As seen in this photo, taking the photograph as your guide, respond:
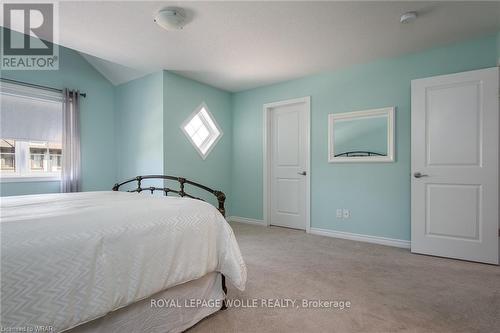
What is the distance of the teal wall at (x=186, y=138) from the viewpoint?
360 cm

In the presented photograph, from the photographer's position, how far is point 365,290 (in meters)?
1.96

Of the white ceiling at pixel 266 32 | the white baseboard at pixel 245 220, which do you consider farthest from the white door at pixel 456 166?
the white baseboard at pixel 245 220

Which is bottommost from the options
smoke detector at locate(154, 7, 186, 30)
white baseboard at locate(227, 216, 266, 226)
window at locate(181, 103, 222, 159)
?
white baseboard at locate(227, 216, 266, 226)

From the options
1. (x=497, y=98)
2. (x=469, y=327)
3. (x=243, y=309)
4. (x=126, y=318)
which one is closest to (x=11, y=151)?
(x=126, y=318)

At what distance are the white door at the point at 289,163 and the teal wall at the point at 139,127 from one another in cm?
185

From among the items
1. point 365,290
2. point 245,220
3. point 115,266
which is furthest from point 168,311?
point 245,220

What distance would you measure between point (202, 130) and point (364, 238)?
119 inches

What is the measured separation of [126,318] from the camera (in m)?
1.20

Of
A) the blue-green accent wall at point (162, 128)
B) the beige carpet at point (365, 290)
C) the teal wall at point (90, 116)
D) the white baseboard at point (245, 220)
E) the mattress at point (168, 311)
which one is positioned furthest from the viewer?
the white baseboard at point (245, 220)

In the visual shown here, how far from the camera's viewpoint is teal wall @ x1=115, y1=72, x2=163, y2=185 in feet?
11.7

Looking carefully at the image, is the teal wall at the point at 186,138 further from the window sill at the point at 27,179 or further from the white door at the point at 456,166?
the white door at the point at 456,166

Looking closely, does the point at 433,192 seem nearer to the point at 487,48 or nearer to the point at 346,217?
the point at 346,217

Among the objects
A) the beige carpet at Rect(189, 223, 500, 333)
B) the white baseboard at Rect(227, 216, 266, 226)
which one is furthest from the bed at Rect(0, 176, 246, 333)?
the white baseboard at Rect(227, 216, 266, 226)

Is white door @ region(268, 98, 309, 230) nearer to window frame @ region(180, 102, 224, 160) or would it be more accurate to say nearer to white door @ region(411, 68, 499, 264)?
window frame @ region(180, 102, 224, 160)
